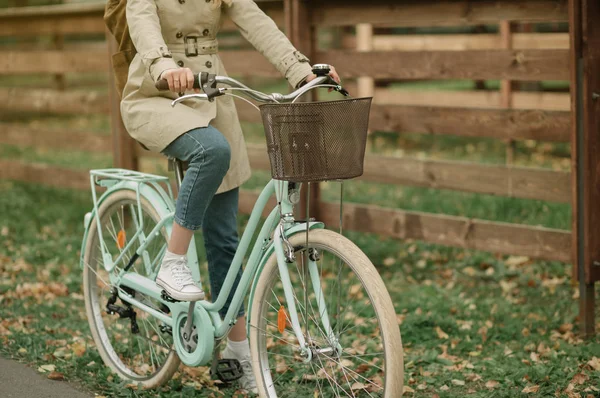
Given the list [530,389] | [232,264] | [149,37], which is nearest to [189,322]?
[232,264]

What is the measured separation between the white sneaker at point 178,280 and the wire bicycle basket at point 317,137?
0.86 metres

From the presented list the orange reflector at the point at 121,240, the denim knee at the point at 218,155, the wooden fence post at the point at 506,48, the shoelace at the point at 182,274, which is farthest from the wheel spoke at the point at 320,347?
the wooden fence post at the point at 506,48

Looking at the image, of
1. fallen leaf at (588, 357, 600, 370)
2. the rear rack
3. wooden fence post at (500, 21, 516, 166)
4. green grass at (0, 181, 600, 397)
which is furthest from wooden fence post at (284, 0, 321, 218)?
wooden fence post at (500, 21, 516, 166)

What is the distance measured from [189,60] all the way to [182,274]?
0.92 m

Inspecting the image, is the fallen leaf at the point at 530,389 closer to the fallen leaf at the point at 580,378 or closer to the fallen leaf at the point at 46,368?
the fallen leaf at the point at 580,378

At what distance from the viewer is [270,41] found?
3.86 metres

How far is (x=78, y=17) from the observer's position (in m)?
8.68

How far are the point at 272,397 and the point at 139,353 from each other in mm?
1269

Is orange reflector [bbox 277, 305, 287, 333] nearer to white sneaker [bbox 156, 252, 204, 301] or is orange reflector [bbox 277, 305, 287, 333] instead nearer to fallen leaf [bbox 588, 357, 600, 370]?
white sneaker [bbox 156, 252, 204, 301]

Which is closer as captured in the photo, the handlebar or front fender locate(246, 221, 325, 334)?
the handlebar

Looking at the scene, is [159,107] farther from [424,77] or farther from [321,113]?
[424,77]

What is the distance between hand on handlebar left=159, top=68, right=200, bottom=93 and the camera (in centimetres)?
327

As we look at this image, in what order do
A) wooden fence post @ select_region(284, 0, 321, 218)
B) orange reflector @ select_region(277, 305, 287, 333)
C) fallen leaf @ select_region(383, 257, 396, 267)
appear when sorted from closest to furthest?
orange reflector @ select_region(277, 305, 287, 333) < wooden fence post @ select_region(284, 0, 321, 218) < fallen leaf @ select_region(383, 257, 396, 267)

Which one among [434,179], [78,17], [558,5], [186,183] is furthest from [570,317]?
[78,17]
